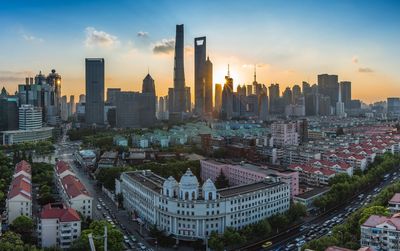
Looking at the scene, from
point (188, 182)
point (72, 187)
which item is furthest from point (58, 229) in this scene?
point (188, 182)

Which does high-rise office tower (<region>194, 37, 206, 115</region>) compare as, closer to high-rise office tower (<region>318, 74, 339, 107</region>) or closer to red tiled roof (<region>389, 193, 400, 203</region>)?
high-rise office tower (<region>318, 74, 339, 107</region>)

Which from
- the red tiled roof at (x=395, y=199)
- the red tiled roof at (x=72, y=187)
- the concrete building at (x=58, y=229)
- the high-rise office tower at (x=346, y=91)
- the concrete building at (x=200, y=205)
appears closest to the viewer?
the concrete building at (x=58, y=229)

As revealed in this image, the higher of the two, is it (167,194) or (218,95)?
(218,95)

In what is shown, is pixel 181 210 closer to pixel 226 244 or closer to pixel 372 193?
pixel 226 244

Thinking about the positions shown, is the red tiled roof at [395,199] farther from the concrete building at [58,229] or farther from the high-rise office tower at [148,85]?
the high-rise office tower at [148,85]

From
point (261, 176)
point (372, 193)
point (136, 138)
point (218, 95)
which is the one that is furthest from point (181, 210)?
point (218, 95)

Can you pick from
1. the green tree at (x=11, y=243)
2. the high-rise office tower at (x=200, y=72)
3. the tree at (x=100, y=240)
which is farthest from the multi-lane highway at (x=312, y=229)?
the high-rise office tower at (x=200, y=72)

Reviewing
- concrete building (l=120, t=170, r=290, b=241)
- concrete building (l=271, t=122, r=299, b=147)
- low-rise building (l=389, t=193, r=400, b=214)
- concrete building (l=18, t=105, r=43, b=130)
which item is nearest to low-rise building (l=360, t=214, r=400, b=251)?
low-rise building (l=389, t=193, r=400, b=214)
